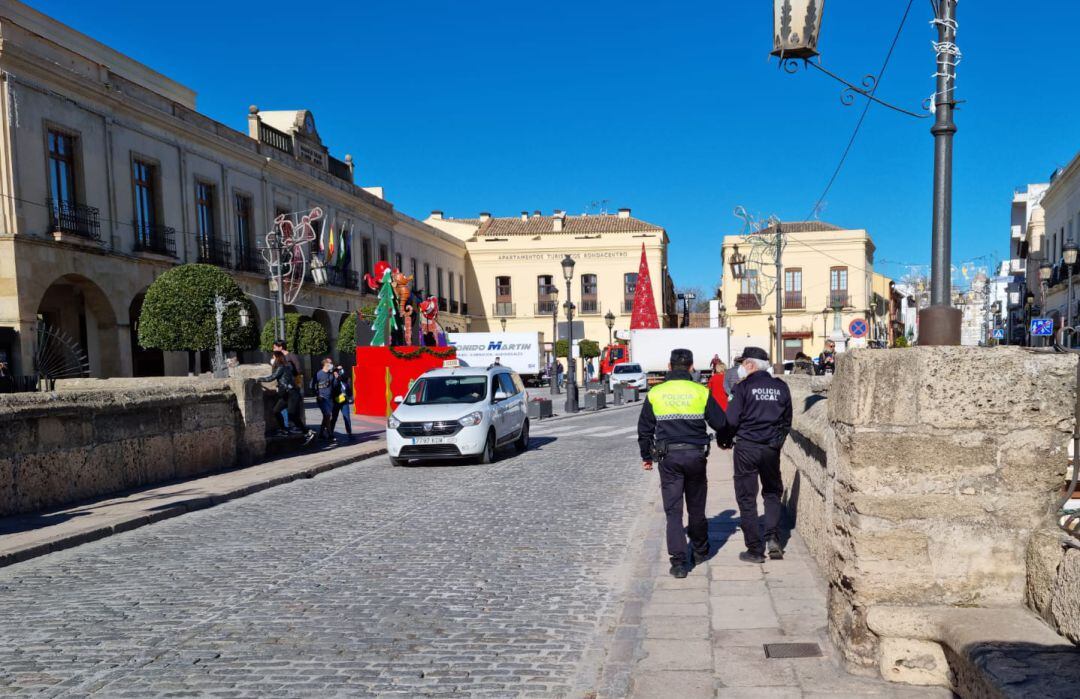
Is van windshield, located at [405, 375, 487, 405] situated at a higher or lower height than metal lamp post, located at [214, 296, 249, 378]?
lower

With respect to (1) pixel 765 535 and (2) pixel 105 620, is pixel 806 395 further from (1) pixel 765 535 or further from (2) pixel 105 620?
(2) pixel 105 620

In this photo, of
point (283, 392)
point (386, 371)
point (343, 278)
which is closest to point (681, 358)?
point (283, 392)

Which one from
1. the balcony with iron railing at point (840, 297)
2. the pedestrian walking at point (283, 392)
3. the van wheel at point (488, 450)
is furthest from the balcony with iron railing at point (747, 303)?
the pedestrian walking at point (283, 392)

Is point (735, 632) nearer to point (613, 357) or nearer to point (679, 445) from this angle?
point (679, 445)

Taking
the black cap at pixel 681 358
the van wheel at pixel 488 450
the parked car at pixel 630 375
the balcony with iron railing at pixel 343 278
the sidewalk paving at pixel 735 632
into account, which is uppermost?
the balcony with iron railing at pixel 343 278

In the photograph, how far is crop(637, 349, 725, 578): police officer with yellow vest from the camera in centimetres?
576

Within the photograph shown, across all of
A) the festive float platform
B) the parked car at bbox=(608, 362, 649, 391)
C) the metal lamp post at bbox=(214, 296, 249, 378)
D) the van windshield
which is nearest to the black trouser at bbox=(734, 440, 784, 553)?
the van windshield

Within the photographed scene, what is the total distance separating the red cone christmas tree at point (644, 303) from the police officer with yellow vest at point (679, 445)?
4377 cm

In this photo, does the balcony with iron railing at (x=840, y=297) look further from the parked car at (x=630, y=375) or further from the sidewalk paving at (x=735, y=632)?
the sidewalk paving at (x=735, y=632)

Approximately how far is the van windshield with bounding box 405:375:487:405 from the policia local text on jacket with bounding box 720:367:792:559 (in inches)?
291

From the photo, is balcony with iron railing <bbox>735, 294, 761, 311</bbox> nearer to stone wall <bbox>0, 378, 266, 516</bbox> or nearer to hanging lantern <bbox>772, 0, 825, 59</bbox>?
stone wall <bbox>0, 378, 266, 516</bbox>

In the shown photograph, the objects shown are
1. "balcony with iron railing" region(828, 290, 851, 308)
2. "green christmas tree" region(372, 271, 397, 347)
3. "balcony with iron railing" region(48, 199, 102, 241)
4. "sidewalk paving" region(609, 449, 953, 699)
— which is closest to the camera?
"sidewalk paving" region(609, 449, 953, 699)

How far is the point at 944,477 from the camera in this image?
359 cm

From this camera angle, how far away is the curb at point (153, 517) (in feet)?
22.7
